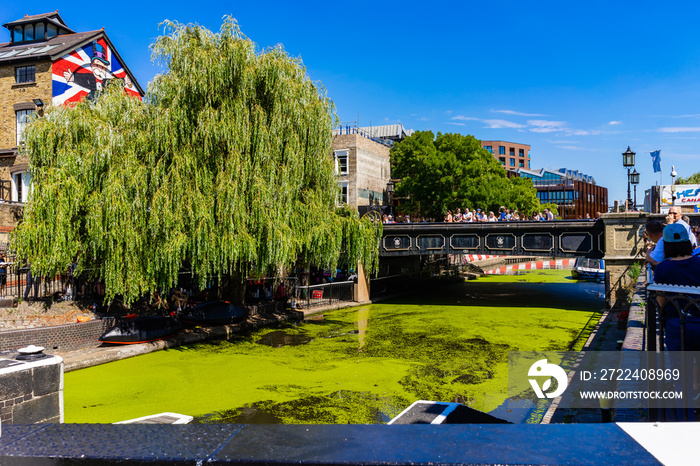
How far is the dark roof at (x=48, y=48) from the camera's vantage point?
92.1 ft

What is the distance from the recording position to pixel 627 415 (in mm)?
5230

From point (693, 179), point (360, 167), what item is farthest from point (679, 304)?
point (693, 179)

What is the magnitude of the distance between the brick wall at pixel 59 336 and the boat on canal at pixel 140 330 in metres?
0.43

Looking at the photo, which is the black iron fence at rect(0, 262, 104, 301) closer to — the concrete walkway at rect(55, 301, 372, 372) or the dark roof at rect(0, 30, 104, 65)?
the concrete walkway at rect(55, 301, 372, 372)

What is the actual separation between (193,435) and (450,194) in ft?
142

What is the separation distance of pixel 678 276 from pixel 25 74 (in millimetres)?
33951

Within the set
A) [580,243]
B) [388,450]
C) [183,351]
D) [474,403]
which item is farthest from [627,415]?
[580,243]

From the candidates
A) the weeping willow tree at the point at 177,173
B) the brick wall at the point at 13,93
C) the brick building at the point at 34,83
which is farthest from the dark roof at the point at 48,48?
the weeping willow tree at the point at 177,173

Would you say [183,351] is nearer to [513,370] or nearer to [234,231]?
[234,231]

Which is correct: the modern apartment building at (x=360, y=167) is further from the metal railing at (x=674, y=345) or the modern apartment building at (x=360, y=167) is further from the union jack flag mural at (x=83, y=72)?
the metal railing at (x=674, y=345)

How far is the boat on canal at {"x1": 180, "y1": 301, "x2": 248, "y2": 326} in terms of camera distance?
19062 millimetres

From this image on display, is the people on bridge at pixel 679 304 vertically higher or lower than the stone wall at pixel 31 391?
higher

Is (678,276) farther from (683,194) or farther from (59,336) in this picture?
(683,194)

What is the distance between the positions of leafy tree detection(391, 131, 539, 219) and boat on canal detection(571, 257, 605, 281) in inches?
321
